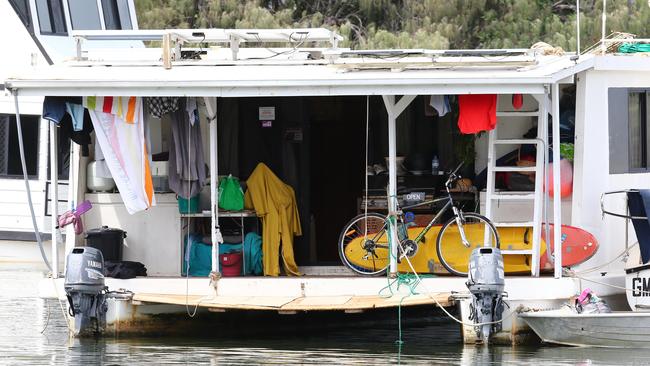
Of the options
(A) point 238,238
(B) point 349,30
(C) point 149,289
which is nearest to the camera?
(C) point 149,289

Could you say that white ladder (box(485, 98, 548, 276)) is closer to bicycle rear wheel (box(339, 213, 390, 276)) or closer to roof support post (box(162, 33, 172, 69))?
bicycle rear wheel (box(339, 213, 390, 276))

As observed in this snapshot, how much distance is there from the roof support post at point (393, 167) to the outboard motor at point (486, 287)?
106 centimetres

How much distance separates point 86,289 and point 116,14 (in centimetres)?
1197

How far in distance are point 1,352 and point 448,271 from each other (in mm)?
4907

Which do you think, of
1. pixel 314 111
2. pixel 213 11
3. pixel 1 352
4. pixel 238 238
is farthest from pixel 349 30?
pixel 1 352

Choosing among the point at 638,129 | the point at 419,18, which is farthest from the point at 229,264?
the point at 419,18

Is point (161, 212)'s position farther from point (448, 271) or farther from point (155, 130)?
point (448, 271)

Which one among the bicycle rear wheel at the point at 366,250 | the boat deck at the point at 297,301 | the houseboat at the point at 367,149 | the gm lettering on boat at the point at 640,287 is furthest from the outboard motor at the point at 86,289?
the gm lettering on boat at the point at 640,287

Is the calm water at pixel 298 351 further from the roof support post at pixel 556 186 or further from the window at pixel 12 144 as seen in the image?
the window at pixel 12 144

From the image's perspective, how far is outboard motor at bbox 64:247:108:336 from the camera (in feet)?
47.1

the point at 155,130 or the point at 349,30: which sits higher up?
the point at 349,30

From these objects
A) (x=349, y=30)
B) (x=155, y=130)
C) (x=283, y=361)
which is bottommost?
(x=283, y=361)

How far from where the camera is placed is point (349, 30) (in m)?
30.9

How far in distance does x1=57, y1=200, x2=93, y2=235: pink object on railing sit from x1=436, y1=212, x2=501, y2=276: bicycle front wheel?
405 centimetres
